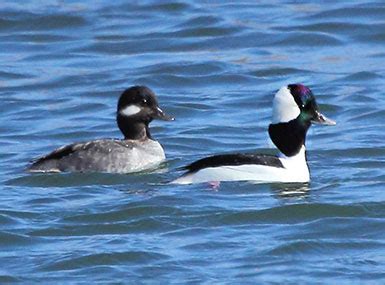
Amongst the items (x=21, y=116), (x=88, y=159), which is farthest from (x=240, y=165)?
(x=21, y=116)

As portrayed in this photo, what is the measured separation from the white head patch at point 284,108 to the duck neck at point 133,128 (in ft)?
7.22

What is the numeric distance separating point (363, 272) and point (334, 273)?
0.22 meters

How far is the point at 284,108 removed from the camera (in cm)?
1714

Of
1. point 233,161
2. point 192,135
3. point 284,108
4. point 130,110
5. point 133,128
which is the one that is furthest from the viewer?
point 192,135

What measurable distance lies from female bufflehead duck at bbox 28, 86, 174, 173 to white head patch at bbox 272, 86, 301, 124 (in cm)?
170

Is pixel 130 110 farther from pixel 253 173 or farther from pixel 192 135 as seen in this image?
pixel 253 173

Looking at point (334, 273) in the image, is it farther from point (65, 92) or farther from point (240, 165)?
point (65, 92)

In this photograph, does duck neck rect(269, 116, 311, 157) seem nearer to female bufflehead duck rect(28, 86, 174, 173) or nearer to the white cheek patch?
female bufflehead duck rect(28, 86, 174, 173)

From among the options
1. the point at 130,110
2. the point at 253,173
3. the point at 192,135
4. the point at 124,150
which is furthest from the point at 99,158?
the point at 192,135

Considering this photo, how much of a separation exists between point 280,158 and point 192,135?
10.2ft

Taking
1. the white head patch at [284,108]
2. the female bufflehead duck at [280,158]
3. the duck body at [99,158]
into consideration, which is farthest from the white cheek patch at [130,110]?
the white head patch at [284,108]

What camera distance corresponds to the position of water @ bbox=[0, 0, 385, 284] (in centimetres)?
1442

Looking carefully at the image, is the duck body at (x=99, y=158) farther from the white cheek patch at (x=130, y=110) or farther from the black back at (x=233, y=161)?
the black back at (x=233, y=161)

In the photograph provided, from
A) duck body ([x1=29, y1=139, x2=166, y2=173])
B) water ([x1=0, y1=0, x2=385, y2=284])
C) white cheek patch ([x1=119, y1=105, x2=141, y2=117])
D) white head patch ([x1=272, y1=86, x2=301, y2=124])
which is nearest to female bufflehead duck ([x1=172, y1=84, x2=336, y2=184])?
white head patch ([x1=272, y1=86, x2=301, y2=124])
